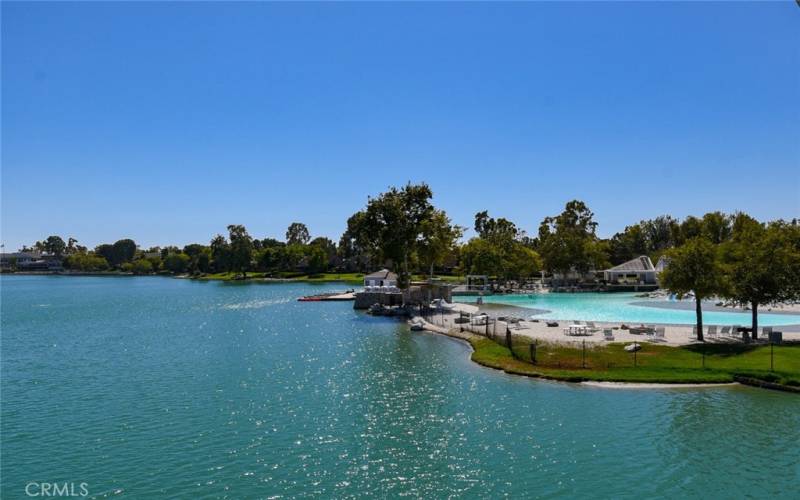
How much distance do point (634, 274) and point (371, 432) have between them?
99856mm

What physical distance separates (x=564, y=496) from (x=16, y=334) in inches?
2472

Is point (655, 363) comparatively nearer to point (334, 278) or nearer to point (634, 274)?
point (634, 274)

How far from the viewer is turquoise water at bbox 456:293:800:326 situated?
183 ft

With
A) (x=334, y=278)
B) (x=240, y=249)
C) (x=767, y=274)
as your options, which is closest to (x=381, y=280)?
(x=767, y=274)

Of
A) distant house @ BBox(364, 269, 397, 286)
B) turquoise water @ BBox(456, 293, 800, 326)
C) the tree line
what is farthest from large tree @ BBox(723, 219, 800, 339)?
distant house @ BBox(364, 269, 397, 286)

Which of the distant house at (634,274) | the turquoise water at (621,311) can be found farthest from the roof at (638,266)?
the turquoise water at (621,311)

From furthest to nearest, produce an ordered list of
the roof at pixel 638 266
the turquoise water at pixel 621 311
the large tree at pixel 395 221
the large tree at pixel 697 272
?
the roof at pixel 638 266 → the large tree at pixel 395 221 → the turquoise water at pixel 621 311 → the large tree at pixel 697 272

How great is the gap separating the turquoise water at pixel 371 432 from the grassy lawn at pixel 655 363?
1.82 metres

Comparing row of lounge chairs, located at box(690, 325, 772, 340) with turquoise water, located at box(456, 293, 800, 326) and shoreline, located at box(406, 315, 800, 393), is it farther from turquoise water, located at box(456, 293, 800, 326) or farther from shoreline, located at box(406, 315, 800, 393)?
shoreline, located at box(406, 315, 800, 393)

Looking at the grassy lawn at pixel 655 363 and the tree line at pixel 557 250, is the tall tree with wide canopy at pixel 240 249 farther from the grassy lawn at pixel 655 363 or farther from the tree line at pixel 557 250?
the grassy lawn at pixel 655 363

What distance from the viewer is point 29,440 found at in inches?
916

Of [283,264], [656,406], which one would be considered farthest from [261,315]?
[283,264]

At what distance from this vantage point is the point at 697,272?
124 ft

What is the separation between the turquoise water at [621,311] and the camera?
5578 centimetres
